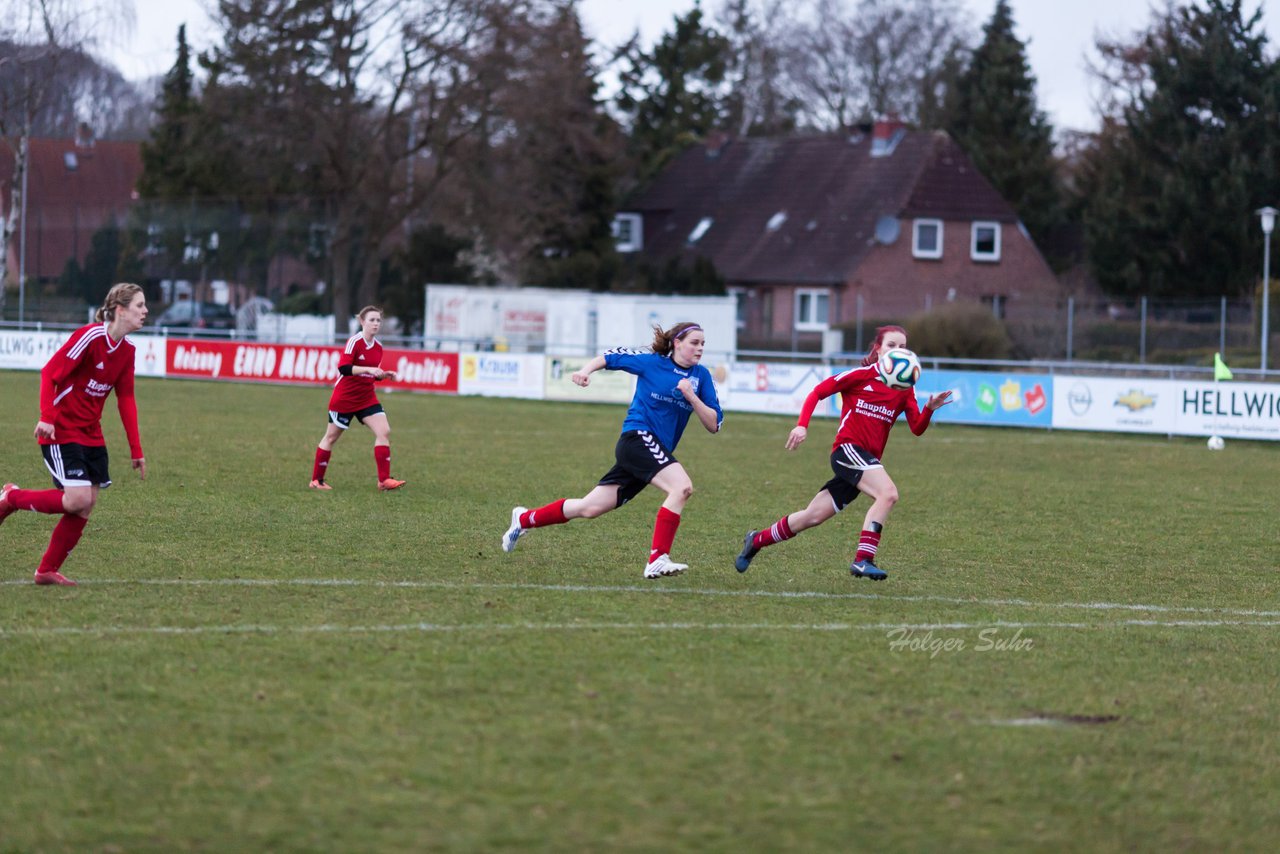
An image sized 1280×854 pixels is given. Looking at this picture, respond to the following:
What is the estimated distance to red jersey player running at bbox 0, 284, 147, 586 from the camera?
332 inches

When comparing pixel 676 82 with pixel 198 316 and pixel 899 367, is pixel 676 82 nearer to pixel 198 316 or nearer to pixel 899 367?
pixel 198 316

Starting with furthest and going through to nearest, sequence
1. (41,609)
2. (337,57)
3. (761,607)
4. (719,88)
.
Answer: (719,88) → (337,57) → (761,607) → (41,609)

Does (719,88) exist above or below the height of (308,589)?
above

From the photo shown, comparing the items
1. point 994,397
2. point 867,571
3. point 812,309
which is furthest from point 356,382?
point 812,309

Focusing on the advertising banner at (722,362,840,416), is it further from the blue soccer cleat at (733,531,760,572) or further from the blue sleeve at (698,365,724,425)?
the blue sleeve at (698,365,724,425)

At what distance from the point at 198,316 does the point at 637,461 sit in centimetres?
3808

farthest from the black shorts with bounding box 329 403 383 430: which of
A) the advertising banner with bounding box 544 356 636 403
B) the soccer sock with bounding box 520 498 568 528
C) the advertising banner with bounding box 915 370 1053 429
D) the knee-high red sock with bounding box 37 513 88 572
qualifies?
the advertising banner with bounding box 544 356 636 403

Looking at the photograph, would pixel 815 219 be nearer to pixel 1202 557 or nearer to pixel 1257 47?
pixel 1257 47

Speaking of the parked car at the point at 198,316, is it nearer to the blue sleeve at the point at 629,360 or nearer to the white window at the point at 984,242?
the white window at the point at 984,242

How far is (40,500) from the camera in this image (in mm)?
8648

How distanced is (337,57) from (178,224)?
26.0 ft

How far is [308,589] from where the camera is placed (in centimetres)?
871

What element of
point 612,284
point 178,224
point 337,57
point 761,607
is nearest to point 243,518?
point 761,607

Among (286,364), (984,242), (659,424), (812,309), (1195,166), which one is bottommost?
(286,364)
